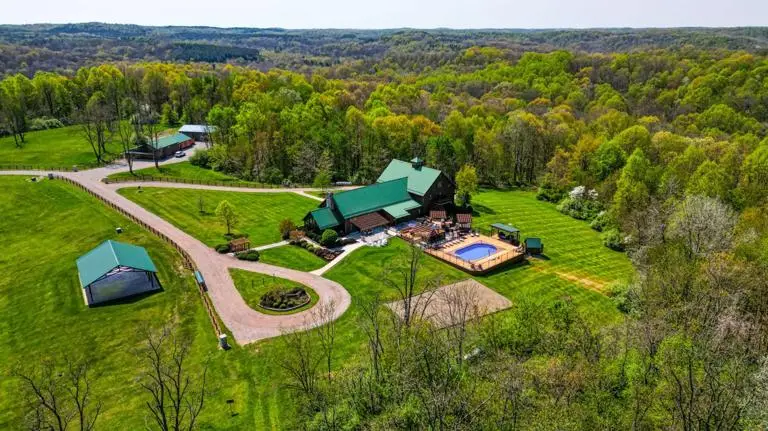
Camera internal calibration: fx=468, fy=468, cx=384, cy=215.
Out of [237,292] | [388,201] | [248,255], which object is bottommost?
[237,292]

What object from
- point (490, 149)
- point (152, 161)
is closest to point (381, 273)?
point (490, 149)

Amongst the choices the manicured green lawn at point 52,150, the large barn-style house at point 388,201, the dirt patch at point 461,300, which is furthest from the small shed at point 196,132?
the dirt patch at point 461,300

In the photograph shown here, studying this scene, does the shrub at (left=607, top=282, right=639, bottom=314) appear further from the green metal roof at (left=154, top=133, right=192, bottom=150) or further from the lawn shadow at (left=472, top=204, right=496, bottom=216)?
the green metal roof at (left=154, top=133, right=192, bottom=150)

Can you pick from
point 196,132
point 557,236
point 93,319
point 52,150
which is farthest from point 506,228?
point 52,150

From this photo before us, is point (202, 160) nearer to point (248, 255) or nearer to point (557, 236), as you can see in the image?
point (248, 255)

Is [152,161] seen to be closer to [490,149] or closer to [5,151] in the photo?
[5,151]

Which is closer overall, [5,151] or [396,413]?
[396,413]
